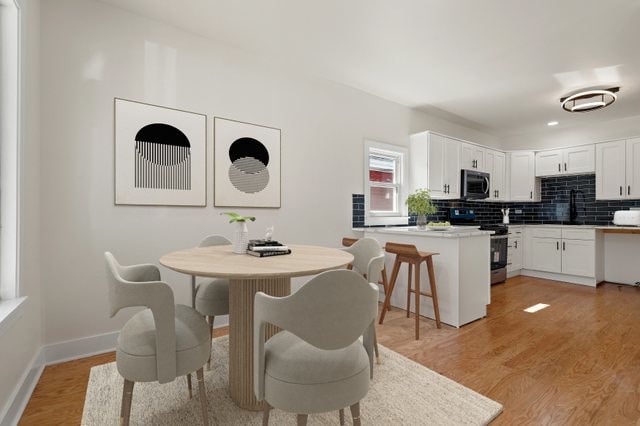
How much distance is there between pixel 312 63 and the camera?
3227 mm

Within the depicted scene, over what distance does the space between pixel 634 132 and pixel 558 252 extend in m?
2.19

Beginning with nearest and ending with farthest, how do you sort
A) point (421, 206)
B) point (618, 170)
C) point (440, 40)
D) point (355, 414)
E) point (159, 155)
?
point (355, 414) → point (159, 155) → point (440, 40) → point (421, 206) → point (618, 170)

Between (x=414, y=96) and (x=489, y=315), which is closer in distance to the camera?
(x=489, y=315)

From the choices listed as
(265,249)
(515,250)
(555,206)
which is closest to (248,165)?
(265,249)

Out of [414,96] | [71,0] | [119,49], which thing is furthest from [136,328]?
[414,96]

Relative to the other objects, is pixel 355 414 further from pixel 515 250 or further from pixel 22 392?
pixel 515 250

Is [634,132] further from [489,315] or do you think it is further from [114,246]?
[114,246]

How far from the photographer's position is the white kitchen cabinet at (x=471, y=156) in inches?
188

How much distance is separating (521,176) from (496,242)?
173cm

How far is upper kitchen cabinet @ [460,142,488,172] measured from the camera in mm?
4770

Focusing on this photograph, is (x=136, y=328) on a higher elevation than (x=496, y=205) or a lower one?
lower

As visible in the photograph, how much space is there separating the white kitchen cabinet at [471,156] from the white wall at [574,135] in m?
1.53

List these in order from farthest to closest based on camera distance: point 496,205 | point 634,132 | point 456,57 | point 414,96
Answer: point 496,205 < point 634,132 < point 414,96 < point 456,57

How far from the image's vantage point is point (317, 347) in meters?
1.01
